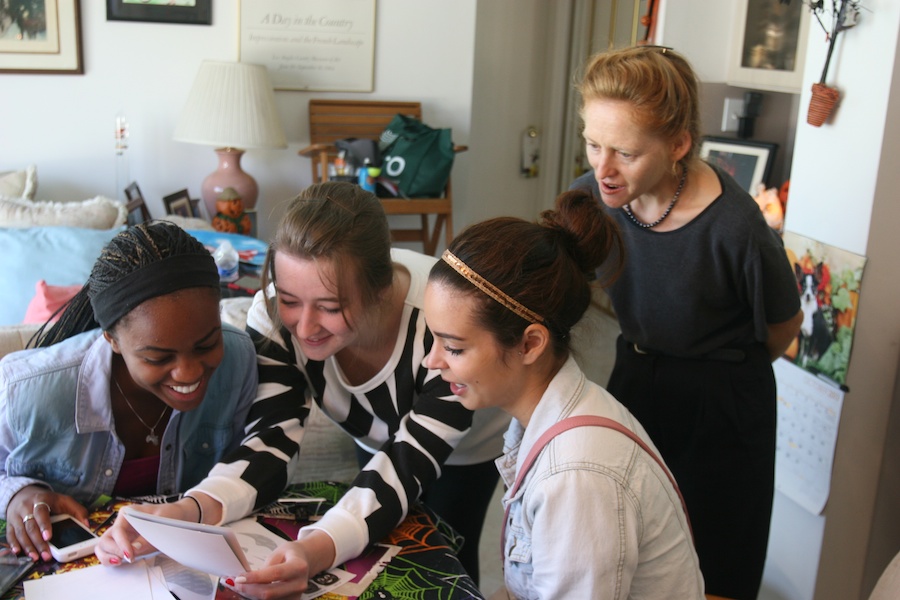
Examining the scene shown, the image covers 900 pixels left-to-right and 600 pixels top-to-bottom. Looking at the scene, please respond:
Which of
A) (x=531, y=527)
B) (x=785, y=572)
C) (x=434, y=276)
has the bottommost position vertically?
(x=785, y=572)

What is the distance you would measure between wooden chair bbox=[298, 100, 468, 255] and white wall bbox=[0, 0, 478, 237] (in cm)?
8

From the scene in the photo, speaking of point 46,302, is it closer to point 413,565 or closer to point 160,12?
point 413,565

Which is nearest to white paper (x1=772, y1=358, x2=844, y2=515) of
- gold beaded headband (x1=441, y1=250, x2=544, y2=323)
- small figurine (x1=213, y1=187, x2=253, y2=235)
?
gold beaded headband (x1=441, y1=250, x2=544, y2=323)

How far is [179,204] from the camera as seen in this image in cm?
374

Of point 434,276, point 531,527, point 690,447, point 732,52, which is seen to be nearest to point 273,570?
point 531,527

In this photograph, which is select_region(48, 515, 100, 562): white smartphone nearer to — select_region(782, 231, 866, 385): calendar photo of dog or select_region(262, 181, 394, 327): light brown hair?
select_region(262, 181, 394, 327): light brown hair

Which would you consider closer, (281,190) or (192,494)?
(192,494)

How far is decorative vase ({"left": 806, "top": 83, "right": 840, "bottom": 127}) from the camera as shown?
1.96m

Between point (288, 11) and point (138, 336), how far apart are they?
2.89 meters

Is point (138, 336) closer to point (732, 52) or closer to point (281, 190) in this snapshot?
point (732, 52)

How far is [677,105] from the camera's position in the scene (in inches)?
60.1

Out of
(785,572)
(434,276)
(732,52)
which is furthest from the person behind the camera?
(732,52)

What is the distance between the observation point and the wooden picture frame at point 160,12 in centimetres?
360

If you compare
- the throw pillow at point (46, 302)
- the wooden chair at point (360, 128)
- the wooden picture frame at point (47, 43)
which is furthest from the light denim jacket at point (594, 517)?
the wooden picture frame at point (47, 43)
